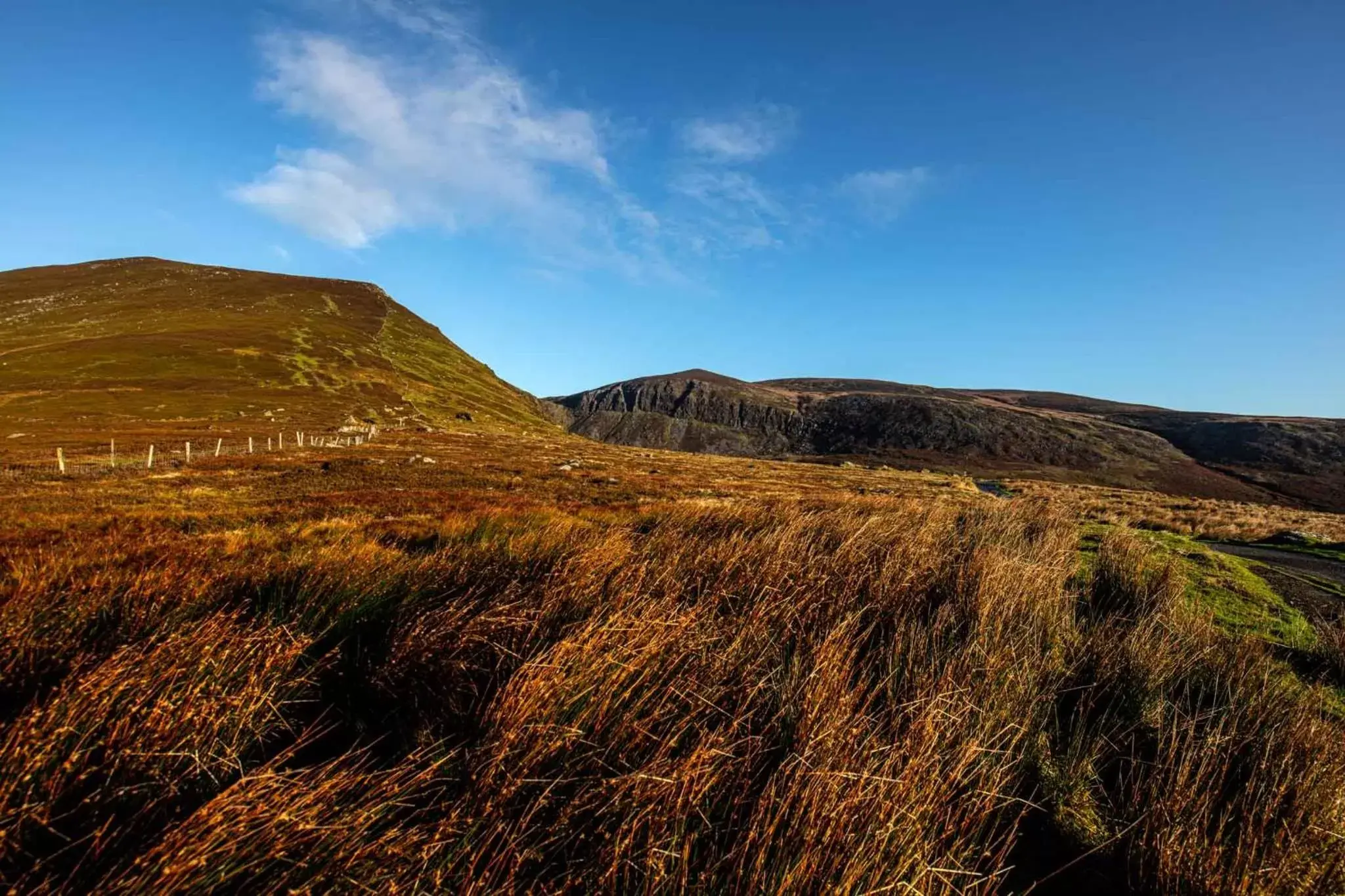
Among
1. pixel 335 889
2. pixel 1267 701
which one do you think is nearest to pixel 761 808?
pixel 335 889

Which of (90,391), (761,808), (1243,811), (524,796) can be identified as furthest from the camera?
(90,391)

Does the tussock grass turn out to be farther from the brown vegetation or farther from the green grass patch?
the green grass patch

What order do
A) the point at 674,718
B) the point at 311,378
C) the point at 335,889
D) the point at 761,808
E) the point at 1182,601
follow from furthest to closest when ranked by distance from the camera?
the point at 311,378 → the point at 1182,601 → the point at 674,718 → the point at 761,808 → the point at 335,889

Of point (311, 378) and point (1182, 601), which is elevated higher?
point (311, 378)

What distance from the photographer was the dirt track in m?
8.50

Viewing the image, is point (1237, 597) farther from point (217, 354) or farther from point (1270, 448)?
point (1270, 448)

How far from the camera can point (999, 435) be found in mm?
128625

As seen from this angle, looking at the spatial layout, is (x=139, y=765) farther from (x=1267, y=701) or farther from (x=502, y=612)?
(x=1267, y=701)

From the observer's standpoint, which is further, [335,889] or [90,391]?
[90,391]

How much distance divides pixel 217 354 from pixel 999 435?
15564 cm

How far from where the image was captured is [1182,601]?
6797 mm

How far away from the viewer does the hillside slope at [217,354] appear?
236ft

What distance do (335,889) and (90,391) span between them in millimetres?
102852

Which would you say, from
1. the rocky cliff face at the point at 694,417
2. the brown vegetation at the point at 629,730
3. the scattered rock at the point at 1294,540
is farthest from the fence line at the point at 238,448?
the rocky cliff face at the point at 694,417
